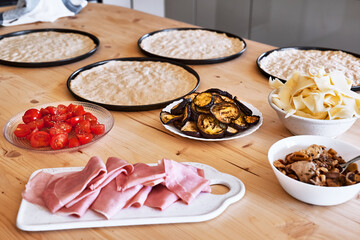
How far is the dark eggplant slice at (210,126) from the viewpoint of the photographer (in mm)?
1189

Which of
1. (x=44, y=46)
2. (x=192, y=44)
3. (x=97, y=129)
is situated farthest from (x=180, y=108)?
(x=44, y=46)

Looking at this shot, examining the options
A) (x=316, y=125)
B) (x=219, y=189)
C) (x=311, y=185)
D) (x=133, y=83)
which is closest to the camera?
(x=311, y=185)

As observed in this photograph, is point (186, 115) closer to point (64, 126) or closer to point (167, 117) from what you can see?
point (167, 117)

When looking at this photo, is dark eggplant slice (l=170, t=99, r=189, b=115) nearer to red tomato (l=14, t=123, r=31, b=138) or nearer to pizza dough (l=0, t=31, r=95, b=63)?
red tomato (l=14, t=123, r=31, b=138)

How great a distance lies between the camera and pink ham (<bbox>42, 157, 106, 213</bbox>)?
0.91 meters

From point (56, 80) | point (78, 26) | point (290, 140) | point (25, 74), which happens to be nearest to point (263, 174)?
point (290, 140)

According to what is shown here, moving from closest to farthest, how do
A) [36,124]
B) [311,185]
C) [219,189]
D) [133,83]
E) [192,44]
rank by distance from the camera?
1. [311,185]
2. [219,189]
3. [36,124]
4. [133,83]
5. [192,44]

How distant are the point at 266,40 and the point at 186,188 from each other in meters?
3.02

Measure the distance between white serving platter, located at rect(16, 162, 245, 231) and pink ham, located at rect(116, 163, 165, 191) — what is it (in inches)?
2.2

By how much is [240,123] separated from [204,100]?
5.2 inches

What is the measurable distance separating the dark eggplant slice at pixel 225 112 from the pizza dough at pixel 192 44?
69cm

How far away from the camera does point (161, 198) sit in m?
0.94

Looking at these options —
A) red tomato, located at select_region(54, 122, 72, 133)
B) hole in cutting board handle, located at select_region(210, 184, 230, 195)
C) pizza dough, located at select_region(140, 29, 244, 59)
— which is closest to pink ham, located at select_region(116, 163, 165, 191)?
hole in cutting board handle, located at select_region(210, 184, 230, 195)

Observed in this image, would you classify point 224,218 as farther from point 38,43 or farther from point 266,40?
point 266,40
